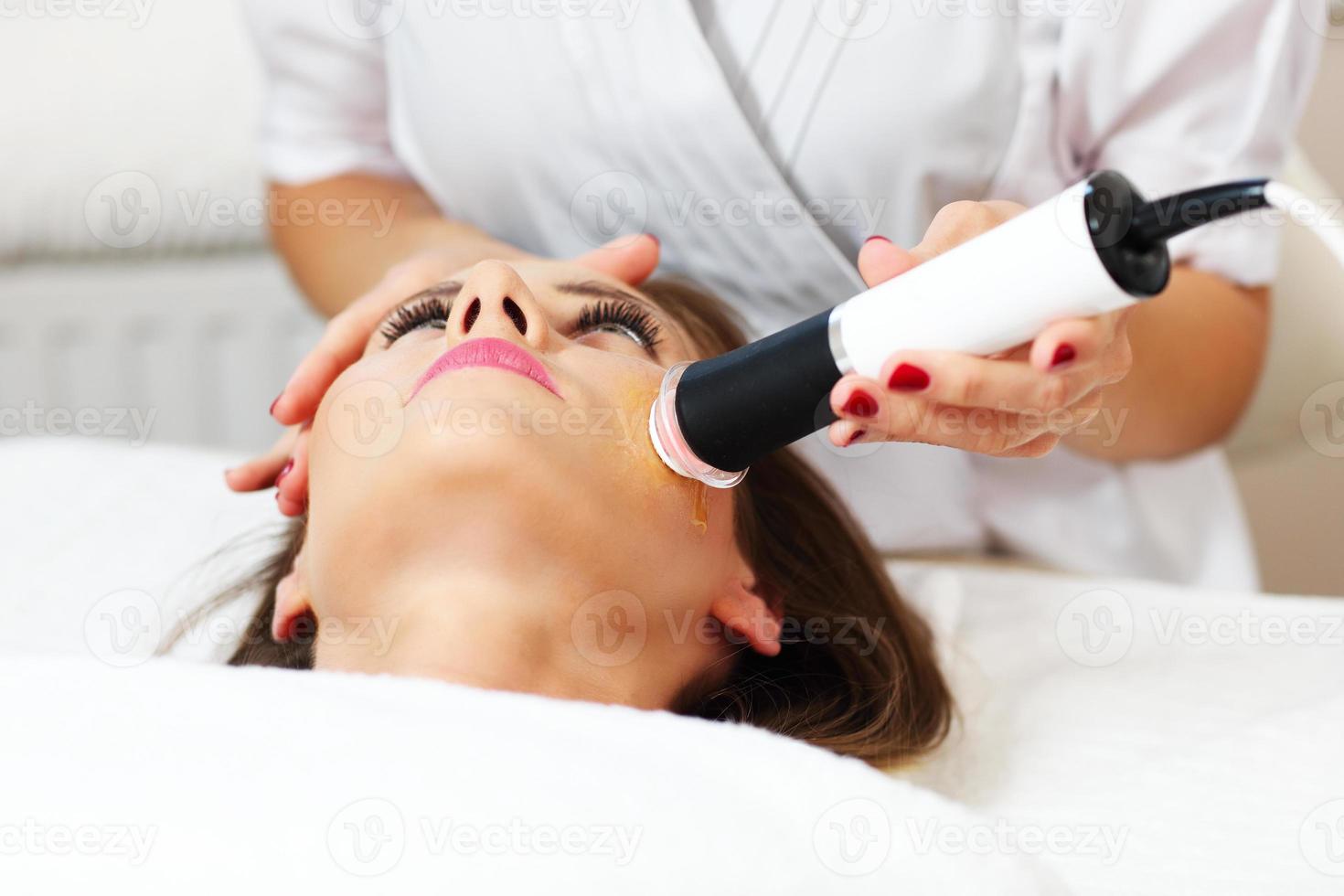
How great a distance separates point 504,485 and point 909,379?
0.23m

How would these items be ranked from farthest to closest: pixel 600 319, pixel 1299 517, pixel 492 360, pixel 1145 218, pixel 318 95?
pixel 1299 517 < pixel 318 95 < pixel 600 319 < pixel 492 360 < pixel 1145 218

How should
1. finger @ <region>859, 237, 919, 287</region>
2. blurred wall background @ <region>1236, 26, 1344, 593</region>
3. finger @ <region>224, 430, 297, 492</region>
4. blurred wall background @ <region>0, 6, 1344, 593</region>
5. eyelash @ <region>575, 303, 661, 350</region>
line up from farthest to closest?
blurred wall background @ <region>1236, 26, 1344, 593</region> < blurred wall background @ <region>0, 6, 1344, 593</region> < finger @ <region>224, 430, 297, 492</region> < eyelash @ <region>575, 303, 661, 350</region> < finger @ <region>859, 237, 919, 287</region>

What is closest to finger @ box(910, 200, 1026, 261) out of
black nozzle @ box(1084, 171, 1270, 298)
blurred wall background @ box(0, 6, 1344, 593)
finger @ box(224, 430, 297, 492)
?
black nozzle @ box(1084, 171, 1270, 298)

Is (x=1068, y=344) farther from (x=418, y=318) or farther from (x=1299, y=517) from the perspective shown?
(x=1299, y=517)

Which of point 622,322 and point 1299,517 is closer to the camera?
point 622,322

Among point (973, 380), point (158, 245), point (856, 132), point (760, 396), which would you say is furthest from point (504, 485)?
point (158, 245)

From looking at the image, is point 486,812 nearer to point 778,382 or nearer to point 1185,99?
point 778,382

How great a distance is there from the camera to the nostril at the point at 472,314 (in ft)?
2.32

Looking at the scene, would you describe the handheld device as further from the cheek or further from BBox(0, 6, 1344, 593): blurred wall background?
BBox(0, 6, 1344, 593): blurred wall background

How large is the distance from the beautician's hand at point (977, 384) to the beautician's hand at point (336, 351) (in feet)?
1.15

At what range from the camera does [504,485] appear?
64 cm

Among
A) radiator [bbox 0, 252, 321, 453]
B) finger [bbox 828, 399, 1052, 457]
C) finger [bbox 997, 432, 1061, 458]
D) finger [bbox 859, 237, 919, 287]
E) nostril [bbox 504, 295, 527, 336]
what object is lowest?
radiator [bbox 0, 252, 321, 453]

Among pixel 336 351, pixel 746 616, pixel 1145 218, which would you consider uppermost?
pixel 1145 218

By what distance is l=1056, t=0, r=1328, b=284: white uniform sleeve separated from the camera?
0.89 metres
